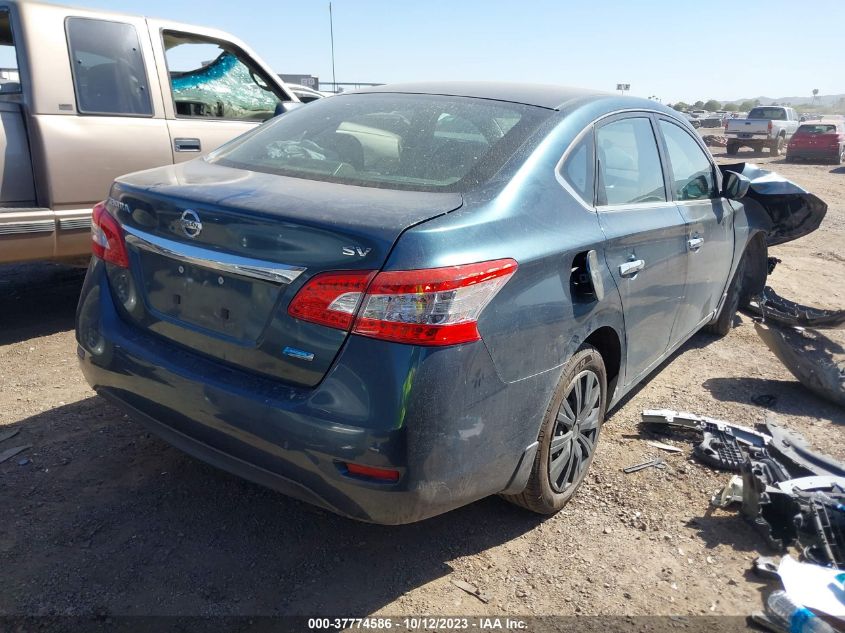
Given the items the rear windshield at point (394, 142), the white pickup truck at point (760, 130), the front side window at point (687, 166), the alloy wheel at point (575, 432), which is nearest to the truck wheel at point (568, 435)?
the alloy wheel at point (575, 432)

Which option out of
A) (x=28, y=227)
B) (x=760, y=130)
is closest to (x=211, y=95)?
(x=28, y=227)

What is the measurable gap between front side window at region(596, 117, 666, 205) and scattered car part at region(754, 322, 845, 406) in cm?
164

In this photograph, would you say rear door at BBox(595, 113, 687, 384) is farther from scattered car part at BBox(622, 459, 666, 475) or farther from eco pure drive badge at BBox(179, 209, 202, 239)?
eco pure drive badge at BBox(179, 209, 202, 239)

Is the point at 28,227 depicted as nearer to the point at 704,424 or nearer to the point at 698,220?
the point at 698,220

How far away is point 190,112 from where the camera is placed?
17.9ft

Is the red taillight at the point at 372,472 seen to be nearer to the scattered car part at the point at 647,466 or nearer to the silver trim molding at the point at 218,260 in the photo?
the silver trim molding at the point at 218,260

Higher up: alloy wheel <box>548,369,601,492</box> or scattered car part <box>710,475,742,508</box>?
alloy wheel <box>548,369,601,492</box>

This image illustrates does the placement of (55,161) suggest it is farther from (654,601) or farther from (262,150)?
(654,601)

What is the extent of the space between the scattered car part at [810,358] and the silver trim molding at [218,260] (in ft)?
11.7

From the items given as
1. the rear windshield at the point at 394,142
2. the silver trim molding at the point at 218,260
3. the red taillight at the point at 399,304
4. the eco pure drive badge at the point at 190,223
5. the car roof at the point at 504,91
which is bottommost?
the red taillight at the point at 399,304

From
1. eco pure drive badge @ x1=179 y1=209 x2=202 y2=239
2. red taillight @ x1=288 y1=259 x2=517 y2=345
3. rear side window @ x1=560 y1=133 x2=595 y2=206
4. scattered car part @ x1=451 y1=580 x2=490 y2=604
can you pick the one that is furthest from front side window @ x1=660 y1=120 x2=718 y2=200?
eco pure drive badge @ x1=179 y1=209 x2=202 y2=239

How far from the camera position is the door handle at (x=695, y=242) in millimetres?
3707

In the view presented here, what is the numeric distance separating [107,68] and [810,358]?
195 inches

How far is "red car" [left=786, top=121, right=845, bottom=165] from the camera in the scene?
24.6m
